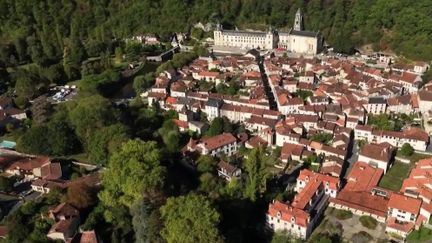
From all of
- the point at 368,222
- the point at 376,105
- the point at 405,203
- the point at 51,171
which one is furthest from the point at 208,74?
the point at 405,203

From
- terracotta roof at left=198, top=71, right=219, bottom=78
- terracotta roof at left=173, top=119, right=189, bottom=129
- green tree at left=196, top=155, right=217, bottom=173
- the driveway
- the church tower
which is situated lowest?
the driveway

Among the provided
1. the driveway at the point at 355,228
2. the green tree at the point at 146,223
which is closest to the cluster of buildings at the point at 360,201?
the driveway at the point at 355,228

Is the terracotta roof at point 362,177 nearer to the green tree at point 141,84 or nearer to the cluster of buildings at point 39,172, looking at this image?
the cluster of buildings at point 39,172

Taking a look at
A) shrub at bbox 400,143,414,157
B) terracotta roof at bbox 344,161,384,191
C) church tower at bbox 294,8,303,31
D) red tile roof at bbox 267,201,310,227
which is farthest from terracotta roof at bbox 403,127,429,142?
church tower at bbox 294,8,303,31

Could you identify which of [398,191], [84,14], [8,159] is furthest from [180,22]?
[398,191]

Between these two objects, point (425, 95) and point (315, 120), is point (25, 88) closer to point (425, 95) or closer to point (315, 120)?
point (315, 120)

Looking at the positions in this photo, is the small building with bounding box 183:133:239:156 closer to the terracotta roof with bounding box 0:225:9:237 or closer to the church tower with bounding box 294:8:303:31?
the terracotta roof with bounding box 0:225:9:237
